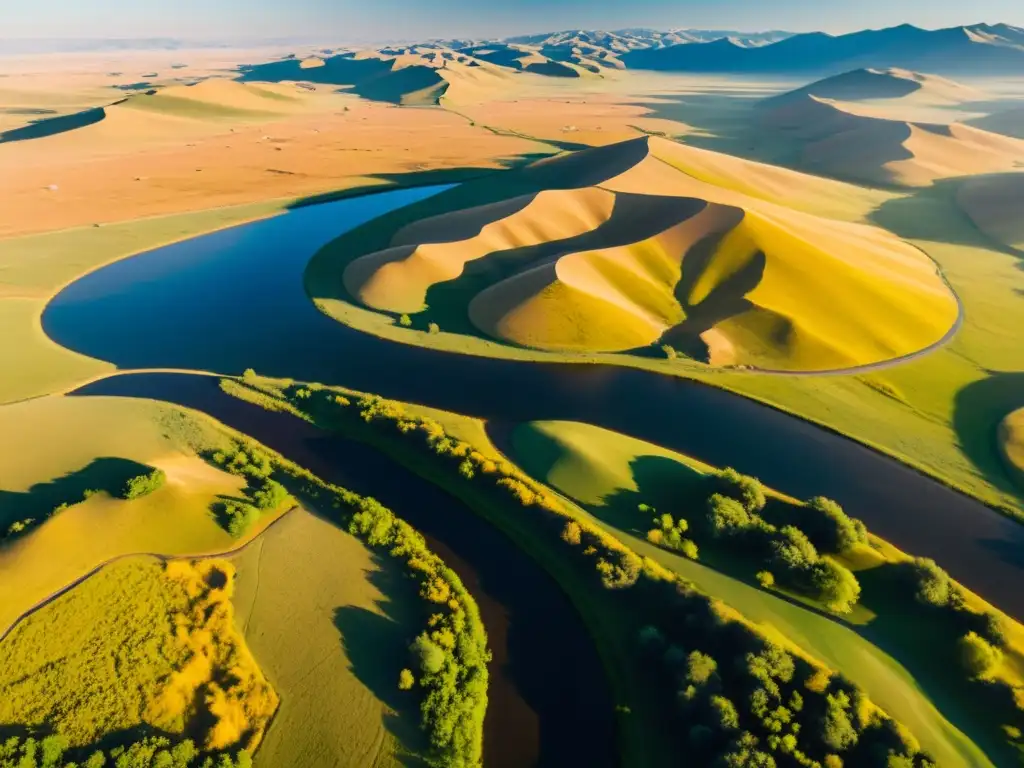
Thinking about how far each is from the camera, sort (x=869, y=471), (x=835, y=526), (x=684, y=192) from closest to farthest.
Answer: (x=835, y=526) < (x=869, y=471) < (x=684, y=192)

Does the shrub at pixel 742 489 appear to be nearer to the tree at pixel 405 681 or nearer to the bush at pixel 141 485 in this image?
the tree at pixel 405 681

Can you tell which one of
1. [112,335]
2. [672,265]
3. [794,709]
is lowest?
[112,335]

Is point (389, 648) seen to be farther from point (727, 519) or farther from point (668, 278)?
point (668, 278)

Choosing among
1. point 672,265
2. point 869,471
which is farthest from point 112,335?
point 869,471

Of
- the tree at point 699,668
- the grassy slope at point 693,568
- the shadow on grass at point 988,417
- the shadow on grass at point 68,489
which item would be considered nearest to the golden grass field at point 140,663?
the shadow on grass at point 68,489

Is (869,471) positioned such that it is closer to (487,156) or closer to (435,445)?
(435,445)

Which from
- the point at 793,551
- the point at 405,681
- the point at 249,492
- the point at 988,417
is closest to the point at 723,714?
the point at 793,551
